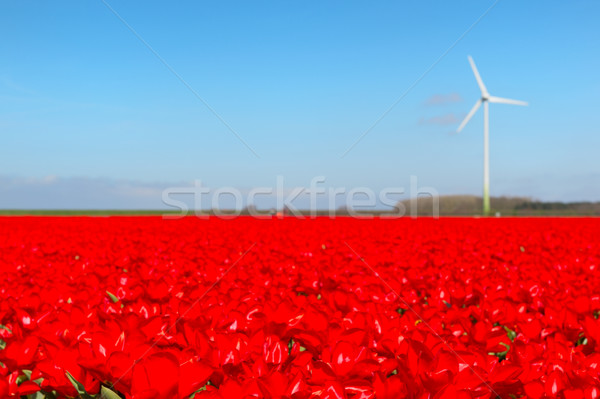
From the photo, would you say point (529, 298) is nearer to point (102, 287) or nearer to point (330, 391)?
point (330, 391)

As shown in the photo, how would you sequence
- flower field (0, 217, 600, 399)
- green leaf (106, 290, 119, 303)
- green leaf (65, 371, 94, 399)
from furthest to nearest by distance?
green leaf (106, 290, 119, 303)
green leaf (65, 371, 94, 399)
flower field (0, 217, 600, 399)

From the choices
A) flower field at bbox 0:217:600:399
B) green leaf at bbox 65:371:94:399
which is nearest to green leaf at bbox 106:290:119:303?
flower field at bbox 0:217:600:399

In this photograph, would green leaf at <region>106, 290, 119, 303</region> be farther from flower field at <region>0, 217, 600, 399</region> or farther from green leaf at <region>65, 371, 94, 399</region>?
green leaf at <region>65, 371, 94, 399</region>

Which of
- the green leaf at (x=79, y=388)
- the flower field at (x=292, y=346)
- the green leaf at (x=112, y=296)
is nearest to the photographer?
the flower field at (x=292, y=346)

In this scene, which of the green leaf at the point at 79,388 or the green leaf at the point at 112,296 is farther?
the green leaf at the point at 112,296

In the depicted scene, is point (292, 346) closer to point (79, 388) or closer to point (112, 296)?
point (79, 388)

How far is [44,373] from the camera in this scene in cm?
158

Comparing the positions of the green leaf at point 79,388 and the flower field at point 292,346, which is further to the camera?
the green leaf at point 79,388

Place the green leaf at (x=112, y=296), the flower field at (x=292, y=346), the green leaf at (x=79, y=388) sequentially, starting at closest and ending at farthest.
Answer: the flower field at (x=292, y=346), the green leaf at (x=79, y=388), the green leaf at (x=112, y=296)

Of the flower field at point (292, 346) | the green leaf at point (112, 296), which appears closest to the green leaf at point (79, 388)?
the flower field at point (292, 346)

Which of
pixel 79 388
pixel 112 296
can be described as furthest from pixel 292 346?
pixel 112 296

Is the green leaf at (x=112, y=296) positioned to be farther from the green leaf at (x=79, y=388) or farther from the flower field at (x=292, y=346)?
the green leaf at (x=79, y=388)

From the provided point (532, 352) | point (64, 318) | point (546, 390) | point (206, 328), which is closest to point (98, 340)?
point (206, 328)

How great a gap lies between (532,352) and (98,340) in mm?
1562
